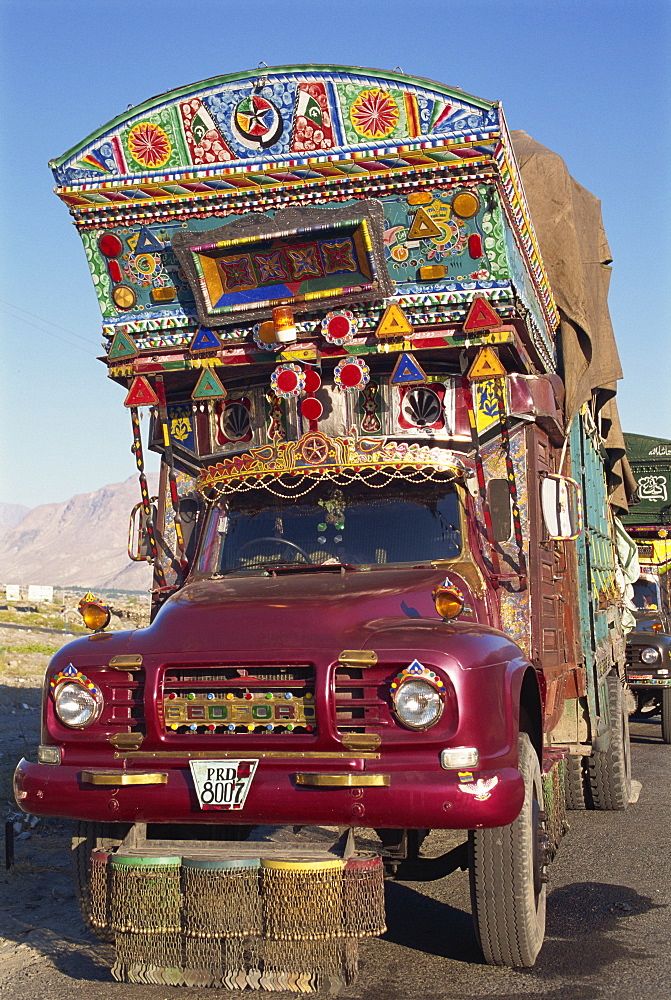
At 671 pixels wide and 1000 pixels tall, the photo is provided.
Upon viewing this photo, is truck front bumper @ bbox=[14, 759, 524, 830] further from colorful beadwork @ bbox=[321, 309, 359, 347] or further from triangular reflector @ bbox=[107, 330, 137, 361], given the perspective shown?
triangular reflector @ bbox=[107, 330, 137, 361]

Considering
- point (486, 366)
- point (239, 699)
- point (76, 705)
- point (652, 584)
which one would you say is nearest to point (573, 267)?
point (486, 366)

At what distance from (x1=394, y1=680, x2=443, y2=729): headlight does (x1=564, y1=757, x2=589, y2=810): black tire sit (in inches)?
191

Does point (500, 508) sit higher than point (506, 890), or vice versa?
point (500, 508)

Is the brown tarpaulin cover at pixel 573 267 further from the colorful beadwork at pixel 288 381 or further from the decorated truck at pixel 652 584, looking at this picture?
the decorated truck at pixel 652 584

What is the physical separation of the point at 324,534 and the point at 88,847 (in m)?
2.09

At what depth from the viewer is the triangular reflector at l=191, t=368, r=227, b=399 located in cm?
692

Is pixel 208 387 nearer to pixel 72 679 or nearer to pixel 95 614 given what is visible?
pixel 95 614

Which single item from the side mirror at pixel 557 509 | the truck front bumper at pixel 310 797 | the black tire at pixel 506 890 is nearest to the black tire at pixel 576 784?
the side mirror at pixel 557 509

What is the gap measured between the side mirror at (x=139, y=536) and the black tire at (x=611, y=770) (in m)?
4.22

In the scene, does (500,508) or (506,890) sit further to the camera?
(500,508)

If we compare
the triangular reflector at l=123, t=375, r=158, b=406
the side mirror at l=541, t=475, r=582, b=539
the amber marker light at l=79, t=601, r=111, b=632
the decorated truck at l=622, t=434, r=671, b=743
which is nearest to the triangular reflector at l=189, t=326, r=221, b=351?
the triangular reflector at l=123, t=375, r=158, b=406

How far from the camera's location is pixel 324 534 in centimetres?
611

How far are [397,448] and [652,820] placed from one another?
4.52 metres

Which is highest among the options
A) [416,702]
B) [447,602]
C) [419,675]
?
[447,602]
